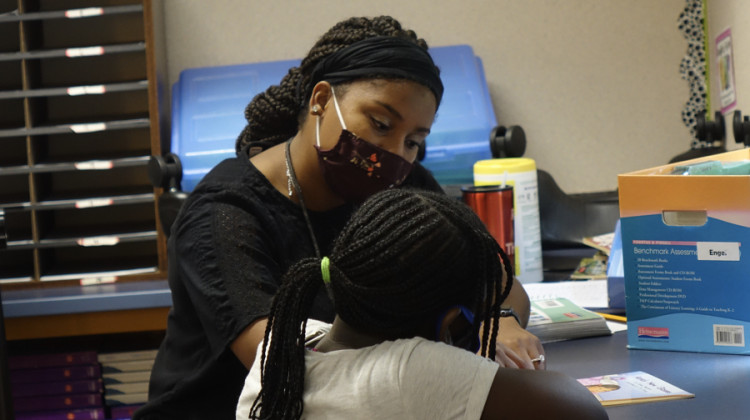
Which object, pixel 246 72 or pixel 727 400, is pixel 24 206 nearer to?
pixel 246 72

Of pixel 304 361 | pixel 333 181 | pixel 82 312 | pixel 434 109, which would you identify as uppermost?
pixel 434 109

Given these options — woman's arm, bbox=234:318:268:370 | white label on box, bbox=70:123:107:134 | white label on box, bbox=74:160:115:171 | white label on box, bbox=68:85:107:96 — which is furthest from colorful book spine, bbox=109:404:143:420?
woman's arm, bbox=234:318:268:370

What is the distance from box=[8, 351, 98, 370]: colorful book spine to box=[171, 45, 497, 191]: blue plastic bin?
567 mm

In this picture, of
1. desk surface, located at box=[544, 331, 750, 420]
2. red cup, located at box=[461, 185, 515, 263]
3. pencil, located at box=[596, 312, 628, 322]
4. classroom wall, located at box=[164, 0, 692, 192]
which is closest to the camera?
desk surface, located at box=[544, 331, 750, 420]

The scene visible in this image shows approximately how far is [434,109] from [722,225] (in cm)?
49

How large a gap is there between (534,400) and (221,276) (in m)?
0.54

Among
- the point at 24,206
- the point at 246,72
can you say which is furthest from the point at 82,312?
the point at 246,72

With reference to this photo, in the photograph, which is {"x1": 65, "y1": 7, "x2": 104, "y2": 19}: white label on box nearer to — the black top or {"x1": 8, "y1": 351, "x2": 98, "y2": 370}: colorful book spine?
{"x1": 8, "y1": 351, "x2": 98, "y2": 370}: colorful book spine

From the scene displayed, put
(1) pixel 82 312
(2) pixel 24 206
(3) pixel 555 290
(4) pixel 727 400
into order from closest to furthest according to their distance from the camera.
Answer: (4) pixel 727 400 < (3) pixel 555 290 < (1) pixel 82 312 < (2) pixel 24 206

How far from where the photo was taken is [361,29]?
1455 millimetres

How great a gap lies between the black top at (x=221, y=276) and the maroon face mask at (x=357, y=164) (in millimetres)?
81

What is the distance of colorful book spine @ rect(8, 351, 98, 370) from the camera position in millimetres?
2404

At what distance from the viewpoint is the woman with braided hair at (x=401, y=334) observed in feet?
2.60

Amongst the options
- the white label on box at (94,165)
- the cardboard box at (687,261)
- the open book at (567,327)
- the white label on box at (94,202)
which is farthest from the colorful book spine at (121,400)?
the cardboard box at (687,261)
